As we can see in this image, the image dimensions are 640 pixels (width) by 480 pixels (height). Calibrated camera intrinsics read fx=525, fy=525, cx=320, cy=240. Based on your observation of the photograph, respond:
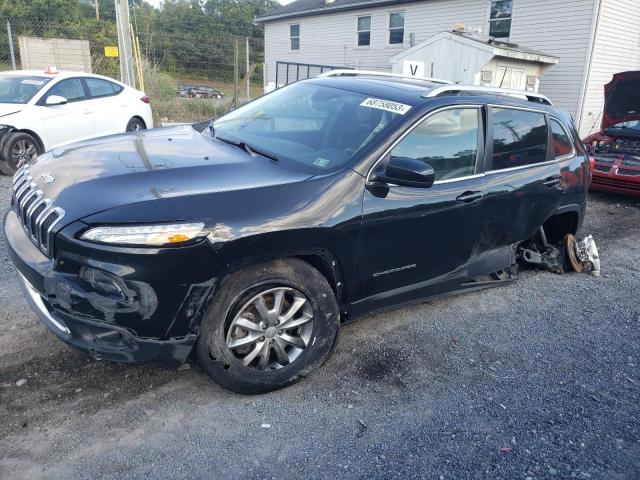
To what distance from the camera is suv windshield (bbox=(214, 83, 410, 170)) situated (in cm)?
341

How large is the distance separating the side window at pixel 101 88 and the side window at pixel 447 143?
23.9 feet

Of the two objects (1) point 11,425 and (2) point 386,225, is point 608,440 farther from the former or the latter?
(1) point 11,425

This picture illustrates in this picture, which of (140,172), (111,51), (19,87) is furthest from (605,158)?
(111,51)

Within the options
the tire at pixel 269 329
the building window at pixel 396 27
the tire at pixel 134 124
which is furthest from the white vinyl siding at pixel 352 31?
the tire at pixel 269 329

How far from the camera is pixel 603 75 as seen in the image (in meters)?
15.5

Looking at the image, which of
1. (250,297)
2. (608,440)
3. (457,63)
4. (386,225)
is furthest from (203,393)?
(457,63)

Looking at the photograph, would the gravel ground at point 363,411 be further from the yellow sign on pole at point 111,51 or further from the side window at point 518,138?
the yellow sign on pole at point 111,51

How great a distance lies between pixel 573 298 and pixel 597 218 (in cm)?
366

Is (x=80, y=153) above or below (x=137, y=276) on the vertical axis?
above

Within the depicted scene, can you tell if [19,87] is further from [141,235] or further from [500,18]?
[500,18]

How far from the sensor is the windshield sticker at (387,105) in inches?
138

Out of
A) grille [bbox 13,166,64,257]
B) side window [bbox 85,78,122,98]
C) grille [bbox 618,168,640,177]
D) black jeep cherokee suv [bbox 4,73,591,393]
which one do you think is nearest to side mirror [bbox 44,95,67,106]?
side window [bbox 85,78,122,98]

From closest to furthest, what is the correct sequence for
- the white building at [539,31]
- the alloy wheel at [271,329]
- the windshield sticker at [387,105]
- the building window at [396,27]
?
the alloy wheel at [271,329]
the windshield sticker at [387,105]
the white building at [539,31]
the building window at [396,27]

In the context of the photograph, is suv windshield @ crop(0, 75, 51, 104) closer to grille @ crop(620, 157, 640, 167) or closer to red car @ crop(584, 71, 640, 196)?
red car @ crop(584, 71, 640, 196)
